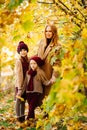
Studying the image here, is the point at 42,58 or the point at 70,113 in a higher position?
the point at 42,58

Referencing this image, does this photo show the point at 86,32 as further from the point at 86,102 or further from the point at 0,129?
the point at 0,129

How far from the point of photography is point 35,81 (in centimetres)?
584

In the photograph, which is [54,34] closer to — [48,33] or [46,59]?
[48,33]

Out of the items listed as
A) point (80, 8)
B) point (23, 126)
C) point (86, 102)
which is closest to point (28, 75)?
point (23, 126)

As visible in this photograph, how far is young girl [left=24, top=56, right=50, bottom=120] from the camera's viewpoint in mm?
5715

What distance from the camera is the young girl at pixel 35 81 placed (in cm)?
571

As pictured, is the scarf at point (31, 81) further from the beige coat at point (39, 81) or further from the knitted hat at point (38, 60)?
the knitted hat at point (38, 60)

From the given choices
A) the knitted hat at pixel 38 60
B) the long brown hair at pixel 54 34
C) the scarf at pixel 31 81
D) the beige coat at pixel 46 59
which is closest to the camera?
the long brown hair at pixel 54 34

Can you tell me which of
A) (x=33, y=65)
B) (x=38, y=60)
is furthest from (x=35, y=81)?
(x=38, y=60)

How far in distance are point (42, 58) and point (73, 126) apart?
1.65m

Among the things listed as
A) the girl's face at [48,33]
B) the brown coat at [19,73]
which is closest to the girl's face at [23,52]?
the brown coat at [19,73]

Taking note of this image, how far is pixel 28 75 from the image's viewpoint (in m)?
5.90

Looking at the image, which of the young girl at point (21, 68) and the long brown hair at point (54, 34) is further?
the young girl at point (21, 68)

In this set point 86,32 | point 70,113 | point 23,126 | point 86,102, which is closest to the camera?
point 86,32
